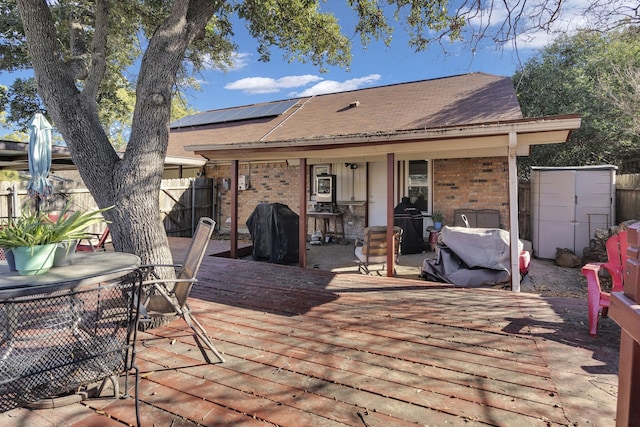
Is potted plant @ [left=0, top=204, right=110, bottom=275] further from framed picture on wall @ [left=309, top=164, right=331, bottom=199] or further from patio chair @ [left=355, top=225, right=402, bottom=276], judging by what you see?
framed picture on wall @ [left=309, top=164, right=331, bottom=199]

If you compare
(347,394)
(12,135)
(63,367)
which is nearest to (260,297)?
(347,394)

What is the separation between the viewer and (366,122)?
30.6ft

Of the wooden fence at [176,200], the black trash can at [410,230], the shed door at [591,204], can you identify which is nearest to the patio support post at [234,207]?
the black trash can at [410,230]

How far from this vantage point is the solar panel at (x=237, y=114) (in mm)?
13349

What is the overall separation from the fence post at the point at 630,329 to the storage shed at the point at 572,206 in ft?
26.6

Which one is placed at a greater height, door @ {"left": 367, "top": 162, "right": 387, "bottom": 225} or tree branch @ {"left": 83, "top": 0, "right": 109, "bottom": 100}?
tree branch @ {"left": 83, "top": 0, "right": 109, "bottom": 100}

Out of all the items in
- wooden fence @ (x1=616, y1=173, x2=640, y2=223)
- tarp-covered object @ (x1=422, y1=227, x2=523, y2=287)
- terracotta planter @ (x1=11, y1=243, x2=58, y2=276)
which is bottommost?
tarp-covered object @ (x1=422, y1=227, x2=523, y2=287)

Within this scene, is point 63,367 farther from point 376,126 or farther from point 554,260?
point 554,260

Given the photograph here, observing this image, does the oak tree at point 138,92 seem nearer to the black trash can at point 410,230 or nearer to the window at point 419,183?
the black trash can at point 410,230

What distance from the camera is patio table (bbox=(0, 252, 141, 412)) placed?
5.97 ft

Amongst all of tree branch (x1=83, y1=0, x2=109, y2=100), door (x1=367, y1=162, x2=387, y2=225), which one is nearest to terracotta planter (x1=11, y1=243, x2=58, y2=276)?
tree branch (x1=83, y1=0, x2=109, y2=100)

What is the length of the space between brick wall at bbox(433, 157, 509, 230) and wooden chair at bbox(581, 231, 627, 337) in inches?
200

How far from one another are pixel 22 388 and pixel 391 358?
7.75 ft

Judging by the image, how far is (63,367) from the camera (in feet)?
6.26
